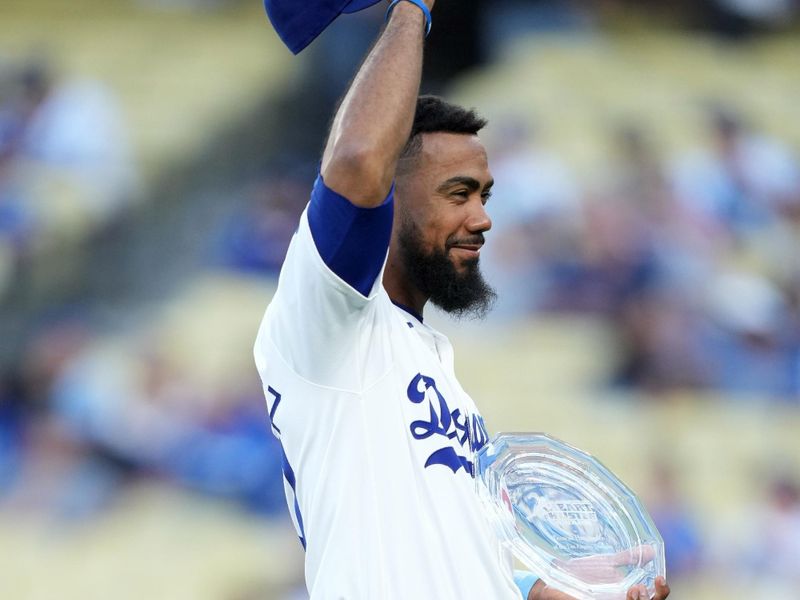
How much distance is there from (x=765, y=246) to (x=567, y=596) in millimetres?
5790

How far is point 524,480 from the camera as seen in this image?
247 centimetres

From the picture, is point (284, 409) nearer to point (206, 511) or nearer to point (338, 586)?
point (338, 586)

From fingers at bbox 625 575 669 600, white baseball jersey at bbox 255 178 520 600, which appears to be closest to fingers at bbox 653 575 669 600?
fingers at bbox 625 575 669 600

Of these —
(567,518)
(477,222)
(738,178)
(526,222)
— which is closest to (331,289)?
(477,222)

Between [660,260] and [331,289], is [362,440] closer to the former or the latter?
[331,289]

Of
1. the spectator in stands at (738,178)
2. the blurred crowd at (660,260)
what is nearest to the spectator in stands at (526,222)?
the blurred crowd at (660,260)

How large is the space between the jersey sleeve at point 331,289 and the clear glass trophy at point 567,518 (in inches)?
16.1

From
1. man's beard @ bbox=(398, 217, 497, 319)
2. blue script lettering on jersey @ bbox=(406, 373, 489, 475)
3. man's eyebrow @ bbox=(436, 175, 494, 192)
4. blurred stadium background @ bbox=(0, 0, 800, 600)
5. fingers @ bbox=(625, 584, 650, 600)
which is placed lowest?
fingers @ bbox=(625, 584, 650, 600)

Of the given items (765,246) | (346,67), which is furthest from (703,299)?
(346,67)

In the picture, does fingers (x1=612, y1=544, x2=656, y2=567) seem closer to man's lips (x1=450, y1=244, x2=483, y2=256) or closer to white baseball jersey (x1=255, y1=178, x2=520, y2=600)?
white baseball jersey (x1=255, y1=178, x2=520, y2=600)

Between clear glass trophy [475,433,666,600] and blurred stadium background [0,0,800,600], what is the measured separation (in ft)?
13.4

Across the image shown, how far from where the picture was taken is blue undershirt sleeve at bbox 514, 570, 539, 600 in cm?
251

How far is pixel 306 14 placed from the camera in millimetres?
2188

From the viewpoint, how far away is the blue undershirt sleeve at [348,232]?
1.95 m
